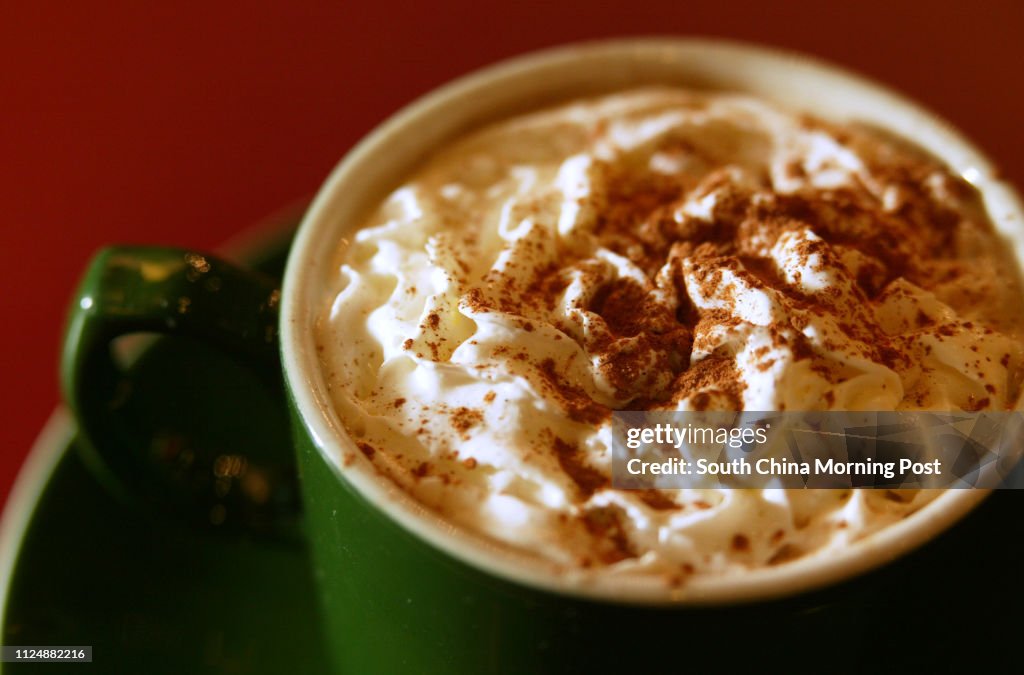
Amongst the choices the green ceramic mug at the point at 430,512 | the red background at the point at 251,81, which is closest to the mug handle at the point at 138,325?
the green ceramic mug at the point at 430,512

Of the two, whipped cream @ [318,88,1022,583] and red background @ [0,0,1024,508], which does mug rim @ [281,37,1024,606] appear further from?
red background @ [0,0,1024,508]

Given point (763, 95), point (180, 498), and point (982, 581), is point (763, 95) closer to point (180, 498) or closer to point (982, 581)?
point (982, 581)

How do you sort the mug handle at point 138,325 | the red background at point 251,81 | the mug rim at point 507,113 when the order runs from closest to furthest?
the mug rim at point 507,113, the mug handle at point 138,325, the red background at point 251,81

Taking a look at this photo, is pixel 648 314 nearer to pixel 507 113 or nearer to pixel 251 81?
pixel 507 113

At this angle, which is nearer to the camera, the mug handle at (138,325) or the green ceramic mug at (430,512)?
the green ceramic mug at (430,512)

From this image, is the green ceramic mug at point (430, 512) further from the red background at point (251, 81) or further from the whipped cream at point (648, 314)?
the red background at point (251, 81)

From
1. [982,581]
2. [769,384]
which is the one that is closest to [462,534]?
[769,384]
